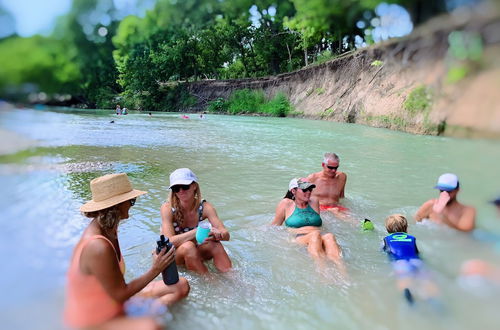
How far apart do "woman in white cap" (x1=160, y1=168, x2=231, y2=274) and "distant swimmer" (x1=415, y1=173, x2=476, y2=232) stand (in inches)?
108

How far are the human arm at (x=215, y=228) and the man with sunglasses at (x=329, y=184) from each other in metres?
2.47

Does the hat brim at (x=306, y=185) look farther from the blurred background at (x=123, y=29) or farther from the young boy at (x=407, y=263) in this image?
the blurred background at (x=123, y=29)

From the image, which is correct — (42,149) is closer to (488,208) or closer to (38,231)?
(38,231)

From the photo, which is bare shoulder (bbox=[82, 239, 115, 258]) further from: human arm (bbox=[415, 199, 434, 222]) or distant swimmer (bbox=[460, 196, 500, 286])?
human arm (bbox=[415, 199, 434, 222])

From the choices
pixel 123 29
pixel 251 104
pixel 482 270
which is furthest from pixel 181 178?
pixel 251 104

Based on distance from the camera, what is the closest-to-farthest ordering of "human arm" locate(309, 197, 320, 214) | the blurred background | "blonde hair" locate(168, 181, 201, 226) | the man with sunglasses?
the blurred background, "blonde hair" locate(168, 181, 201, 226), "human arm" locate(309, 197, 320, 214), the man with sunglasses

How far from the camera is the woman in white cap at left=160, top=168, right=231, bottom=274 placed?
13.0 ft

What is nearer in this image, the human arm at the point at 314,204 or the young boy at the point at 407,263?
the young boy at the point at 407,263

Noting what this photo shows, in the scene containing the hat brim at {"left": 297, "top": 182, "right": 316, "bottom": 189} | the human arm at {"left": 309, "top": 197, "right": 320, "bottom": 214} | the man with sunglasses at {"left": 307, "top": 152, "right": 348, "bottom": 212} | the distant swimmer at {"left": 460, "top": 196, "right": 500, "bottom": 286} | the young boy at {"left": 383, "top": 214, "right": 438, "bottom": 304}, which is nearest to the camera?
the distant swimmer at {"left": 460, "top": 196, "right": 500, "bottom": 286}

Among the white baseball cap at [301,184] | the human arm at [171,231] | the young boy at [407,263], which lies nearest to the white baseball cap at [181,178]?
the human arm at [171,231]

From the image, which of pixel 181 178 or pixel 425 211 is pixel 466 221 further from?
pixel 181 178

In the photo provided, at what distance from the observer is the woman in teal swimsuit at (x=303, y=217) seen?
4.54 m

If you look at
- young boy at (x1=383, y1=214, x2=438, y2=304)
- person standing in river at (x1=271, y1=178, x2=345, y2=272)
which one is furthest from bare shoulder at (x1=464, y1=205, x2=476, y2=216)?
person standing in river at (x1=271, y1=178, x2=345, y2=272)

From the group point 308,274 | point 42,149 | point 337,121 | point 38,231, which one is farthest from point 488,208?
point 337,121
